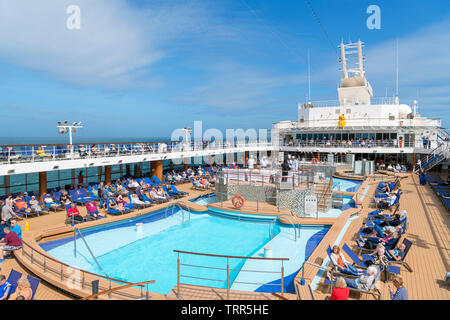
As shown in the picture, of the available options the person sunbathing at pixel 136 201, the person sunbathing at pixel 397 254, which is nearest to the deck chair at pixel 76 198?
the person sunbathing at pixel 136 201

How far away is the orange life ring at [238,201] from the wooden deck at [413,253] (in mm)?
339

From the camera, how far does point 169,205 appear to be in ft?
40.4

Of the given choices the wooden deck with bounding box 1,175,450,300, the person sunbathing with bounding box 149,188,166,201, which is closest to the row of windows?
the wooden deck with bounding box 1,175,450,300

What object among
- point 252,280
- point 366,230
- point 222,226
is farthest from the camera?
point 222,226

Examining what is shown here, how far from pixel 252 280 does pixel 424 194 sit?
448 inches

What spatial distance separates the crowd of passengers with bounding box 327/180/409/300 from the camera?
4.48 m

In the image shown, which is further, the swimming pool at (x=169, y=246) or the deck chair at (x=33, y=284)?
the swimming pool at (x=169, y=246)

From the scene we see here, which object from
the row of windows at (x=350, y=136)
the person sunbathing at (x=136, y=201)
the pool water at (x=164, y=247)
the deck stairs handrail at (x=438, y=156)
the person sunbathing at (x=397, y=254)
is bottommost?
the pool water at (x=164, y=247)

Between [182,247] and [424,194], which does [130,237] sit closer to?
[182,247]

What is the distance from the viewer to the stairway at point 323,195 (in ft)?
40.9

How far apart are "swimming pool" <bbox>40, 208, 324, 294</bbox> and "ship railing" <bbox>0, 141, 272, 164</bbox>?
4830 millimetres

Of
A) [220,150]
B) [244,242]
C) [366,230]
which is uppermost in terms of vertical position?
[220,150]

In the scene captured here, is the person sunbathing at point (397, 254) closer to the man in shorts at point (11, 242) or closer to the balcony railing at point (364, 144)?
the man in shorts at point (11, 242)

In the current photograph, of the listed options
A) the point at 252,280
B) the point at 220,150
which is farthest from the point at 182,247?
the point at 220,150
